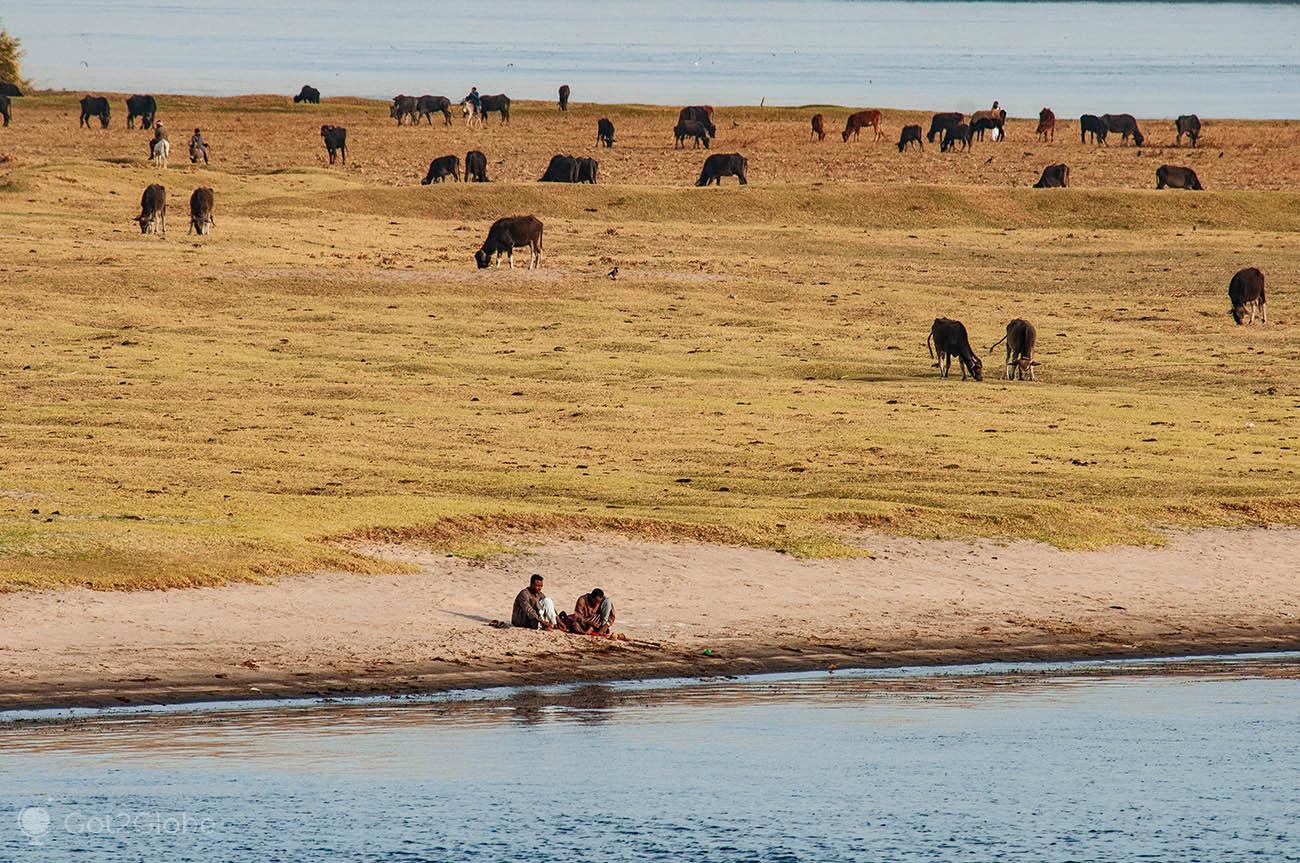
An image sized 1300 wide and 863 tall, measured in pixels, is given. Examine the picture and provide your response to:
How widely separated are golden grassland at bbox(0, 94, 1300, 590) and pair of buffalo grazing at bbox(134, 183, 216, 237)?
1.77 ft

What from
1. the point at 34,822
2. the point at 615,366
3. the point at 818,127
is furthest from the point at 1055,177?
the point at 34,822

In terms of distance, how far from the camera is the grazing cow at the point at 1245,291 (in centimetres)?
4838

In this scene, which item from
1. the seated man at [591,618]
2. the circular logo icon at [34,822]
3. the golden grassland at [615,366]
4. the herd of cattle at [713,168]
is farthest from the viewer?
the herd of cattle at [713,168]

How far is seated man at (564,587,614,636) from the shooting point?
71.4 ft

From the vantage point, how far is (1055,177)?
71.9 meters

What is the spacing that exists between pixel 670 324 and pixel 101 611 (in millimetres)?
26471

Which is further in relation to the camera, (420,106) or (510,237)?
(420,106)

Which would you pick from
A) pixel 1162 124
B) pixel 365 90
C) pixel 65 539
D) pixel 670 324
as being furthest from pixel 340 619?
pixel 365 90

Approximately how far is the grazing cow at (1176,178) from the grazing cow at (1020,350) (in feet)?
112

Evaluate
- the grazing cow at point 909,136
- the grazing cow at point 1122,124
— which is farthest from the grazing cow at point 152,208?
the grazing cow at point 1122,124

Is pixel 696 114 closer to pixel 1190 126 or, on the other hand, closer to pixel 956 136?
pixel 956 136

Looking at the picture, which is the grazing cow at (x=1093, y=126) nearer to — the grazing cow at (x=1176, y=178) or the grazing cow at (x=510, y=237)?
the grazing cow at (x=1176, y=178)

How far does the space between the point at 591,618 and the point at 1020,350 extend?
20338 mm

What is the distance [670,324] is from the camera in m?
46.5
